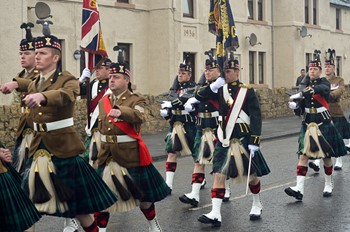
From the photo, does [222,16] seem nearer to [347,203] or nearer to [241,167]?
[241,167]

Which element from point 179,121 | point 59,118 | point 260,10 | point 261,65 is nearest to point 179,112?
point 179,121

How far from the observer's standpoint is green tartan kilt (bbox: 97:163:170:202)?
740 cm

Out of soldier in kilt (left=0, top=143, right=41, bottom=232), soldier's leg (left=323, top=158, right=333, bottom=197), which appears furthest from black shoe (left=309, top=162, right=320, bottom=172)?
soldier in kilt (left=0, top=143, right=41, bottom=232)

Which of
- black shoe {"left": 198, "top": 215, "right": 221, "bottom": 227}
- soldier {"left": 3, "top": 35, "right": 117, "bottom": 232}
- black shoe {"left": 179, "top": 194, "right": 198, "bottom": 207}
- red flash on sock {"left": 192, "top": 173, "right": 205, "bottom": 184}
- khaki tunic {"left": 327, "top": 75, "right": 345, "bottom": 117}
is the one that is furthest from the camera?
khaki tunic {"left": 327, "top": 75, "right": 345, "bottom": 117}

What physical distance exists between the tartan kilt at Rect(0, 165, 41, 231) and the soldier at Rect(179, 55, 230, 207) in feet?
13.6

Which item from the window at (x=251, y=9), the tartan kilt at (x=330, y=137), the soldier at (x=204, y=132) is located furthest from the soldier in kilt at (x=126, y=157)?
the window at (x=251, y=9)

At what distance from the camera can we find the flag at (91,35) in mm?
8984

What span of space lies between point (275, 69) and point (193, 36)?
880 cm

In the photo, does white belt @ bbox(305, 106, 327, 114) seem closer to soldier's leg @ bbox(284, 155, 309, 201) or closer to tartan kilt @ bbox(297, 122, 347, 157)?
tartan kilt @ bbox(297, 122, 347, 157)

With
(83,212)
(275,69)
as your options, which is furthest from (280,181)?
(275,69)

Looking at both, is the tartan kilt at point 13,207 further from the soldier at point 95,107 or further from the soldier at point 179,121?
the soldier at point 179,121

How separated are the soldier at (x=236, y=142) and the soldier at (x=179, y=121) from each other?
2275mm

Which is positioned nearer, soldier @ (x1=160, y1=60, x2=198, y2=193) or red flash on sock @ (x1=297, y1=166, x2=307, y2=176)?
red flash on sock @ (x1=297, y1=166, x2=307, y2=176)

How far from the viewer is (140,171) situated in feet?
24.4
